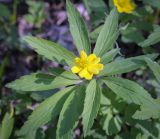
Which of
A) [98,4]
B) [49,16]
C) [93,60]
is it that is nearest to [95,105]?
[93,60]

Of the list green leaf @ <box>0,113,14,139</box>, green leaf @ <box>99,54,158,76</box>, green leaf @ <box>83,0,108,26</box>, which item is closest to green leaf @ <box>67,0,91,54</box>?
green leaf @ <box>99,54,158,76</box>

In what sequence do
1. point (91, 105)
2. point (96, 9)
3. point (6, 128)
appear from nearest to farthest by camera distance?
point (91, 105) < point (6, 128) < point (96, 9)

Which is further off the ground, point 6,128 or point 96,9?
point 96,9

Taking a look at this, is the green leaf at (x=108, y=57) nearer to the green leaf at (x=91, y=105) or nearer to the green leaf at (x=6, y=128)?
the green leaf at (x=91, y=105)

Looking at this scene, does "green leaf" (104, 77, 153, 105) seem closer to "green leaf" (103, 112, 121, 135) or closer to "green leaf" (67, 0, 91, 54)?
"green leaf" (67, 0, 91, 54)

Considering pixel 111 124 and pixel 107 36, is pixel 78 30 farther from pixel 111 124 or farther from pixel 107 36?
pixel 111 124

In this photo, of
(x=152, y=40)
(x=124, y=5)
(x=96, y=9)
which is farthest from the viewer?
(x=96, y=9)

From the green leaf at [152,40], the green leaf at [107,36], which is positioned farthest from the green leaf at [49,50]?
the green leaf at [152,40]

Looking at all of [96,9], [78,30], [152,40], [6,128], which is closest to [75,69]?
[78,30]
